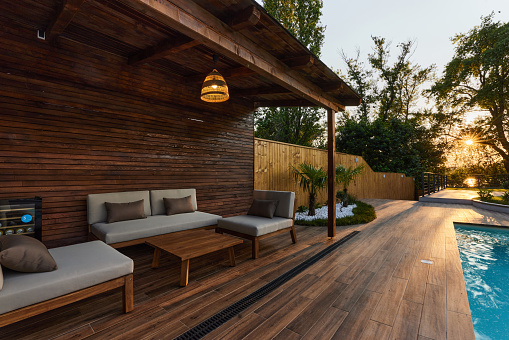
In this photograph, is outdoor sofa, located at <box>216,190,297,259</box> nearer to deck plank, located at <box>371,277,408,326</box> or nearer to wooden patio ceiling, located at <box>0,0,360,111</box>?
deck plank, located at <box>371,277,408,326</box>

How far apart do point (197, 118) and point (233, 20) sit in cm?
278

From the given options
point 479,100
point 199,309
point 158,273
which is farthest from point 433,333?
point 479,100


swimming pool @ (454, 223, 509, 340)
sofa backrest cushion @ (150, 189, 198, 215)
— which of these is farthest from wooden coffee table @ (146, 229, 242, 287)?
swimming pool @ (454, 223, 509, 340)

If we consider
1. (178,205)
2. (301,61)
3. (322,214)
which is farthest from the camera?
(322,214)

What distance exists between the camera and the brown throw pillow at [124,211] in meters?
3.32

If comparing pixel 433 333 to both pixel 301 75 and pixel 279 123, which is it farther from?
pixel 279 123

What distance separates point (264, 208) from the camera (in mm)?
3857

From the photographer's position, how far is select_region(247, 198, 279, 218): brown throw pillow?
380cm

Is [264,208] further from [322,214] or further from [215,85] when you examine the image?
[322,214]

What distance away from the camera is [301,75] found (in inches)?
134

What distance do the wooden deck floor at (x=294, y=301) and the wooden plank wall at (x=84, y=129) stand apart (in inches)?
45.9

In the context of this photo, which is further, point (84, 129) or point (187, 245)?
point (84, 129)

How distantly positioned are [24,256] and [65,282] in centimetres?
32

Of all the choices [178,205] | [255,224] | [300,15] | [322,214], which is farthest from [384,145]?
[178,205]
